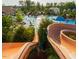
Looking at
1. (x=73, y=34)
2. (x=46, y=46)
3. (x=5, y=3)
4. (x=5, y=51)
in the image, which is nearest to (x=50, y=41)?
(x=46, y=46)

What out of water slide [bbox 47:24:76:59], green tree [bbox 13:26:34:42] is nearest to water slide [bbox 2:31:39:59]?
green tree [bbox 13:26:34:42]

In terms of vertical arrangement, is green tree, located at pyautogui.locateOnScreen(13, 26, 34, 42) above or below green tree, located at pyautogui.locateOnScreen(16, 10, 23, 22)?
below

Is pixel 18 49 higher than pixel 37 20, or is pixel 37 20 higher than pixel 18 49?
pixel 37 20

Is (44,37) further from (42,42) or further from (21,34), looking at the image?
(21,34)

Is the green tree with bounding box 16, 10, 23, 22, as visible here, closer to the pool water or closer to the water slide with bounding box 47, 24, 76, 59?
the pool water

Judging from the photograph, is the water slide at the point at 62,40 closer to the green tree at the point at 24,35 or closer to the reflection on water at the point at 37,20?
the reflection on water at the point at 37,20

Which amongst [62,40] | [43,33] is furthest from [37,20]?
[62,40]

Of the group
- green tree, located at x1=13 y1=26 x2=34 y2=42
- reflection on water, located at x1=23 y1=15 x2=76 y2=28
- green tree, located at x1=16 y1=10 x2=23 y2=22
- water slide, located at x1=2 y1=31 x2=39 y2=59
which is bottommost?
water slide, located at x1=2 y1=31 x2=39 y2=59

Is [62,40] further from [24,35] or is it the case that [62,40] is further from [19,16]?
[19,16]
